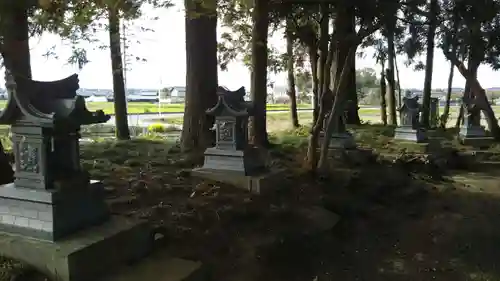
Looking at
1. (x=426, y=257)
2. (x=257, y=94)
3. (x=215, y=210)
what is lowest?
(x=426, y=257)

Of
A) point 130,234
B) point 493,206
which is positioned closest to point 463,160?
point 493,206

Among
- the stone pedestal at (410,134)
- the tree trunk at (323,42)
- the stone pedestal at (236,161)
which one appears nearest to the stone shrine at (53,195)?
the stone pedestal at (236,161)

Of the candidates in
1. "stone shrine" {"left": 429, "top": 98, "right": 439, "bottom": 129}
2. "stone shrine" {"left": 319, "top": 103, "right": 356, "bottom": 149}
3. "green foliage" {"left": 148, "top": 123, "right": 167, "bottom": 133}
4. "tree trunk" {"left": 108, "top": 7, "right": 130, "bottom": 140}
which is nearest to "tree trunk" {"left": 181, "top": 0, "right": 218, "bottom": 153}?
"tree trunk" {"left": 108, "top": 7, "right": 130, "bottom": 140}

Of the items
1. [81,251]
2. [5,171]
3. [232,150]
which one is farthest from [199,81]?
[81,251]

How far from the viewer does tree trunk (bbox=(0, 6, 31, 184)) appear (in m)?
5.48

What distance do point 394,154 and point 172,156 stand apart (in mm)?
6010

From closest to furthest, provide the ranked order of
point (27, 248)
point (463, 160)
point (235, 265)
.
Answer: point (27, 248) → point (235, 265) → point (463, 160)

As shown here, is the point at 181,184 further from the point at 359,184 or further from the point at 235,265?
the point at 359,184

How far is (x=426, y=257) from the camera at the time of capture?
6.38 metres

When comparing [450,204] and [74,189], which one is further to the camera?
[450,204]

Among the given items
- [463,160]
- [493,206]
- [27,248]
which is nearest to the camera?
[27,248]

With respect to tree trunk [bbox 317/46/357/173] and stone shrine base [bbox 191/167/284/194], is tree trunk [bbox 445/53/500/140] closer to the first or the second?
tree trunk [bbox 317/46/357/173]

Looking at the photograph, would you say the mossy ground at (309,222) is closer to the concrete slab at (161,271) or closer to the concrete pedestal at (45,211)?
the concrete slab at (161,271)

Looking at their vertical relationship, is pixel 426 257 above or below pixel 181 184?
below
